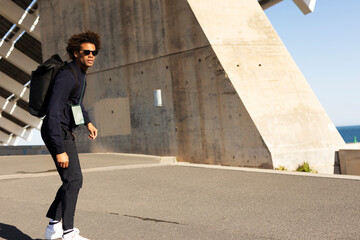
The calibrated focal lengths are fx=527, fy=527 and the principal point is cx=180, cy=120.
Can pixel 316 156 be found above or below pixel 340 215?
above

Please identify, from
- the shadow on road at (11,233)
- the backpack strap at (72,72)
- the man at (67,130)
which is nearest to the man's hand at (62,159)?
the man at (67,130)

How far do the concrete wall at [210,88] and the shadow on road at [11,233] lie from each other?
606cm

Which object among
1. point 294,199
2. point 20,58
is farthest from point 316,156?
point 20,58

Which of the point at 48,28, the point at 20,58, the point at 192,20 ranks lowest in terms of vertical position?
the point at 192,20

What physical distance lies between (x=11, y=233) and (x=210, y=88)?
699cm

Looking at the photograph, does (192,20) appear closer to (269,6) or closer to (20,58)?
(269,6)

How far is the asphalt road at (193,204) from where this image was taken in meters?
5.00

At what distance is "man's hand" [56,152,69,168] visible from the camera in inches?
162

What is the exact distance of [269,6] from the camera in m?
26.8

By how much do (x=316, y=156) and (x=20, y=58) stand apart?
24.9m

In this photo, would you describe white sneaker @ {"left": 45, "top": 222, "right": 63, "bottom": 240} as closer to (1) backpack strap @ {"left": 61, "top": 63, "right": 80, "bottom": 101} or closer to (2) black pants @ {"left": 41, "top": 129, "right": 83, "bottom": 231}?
(2) black pants @ {"left": 41, "top": 129, "right": 83, "bottom": 231}

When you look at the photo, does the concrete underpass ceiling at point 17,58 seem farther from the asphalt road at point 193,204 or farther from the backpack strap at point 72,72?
the backpack strap at point 72,72

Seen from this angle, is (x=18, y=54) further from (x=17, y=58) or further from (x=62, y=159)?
(x=62, y=159)

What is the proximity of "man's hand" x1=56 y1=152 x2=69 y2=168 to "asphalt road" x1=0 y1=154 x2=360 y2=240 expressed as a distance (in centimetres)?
109
